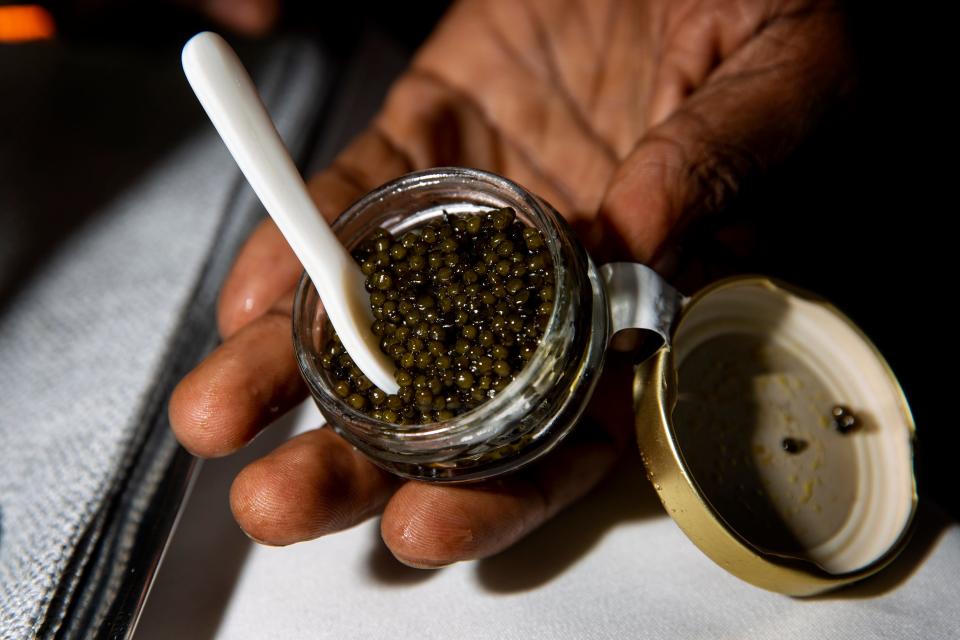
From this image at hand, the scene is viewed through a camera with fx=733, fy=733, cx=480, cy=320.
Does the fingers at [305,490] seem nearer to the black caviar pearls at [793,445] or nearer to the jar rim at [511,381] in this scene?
the jar rim at [511,381]

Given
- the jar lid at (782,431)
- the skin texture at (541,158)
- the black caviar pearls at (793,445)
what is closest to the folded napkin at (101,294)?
the skin texture at (541,158)

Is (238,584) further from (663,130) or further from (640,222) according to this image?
(663,130)

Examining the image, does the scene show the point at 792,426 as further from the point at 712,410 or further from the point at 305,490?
the point at 305,490

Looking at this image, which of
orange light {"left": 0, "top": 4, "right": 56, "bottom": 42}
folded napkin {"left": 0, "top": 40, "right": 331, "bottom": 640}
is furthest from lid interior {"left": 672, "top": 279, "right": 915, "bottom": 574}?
orange light {"left": 0, "top": 4, "right": 56, "bottom": 42}

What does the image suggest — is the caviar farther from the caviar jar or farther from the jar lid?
the jar lid

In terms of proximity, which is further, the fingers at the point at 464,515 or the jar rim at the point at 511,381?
the fingers at the point at 464,515

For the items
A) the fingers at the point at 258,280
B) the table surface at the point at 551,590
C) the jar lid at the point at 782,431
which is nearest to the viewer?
the jar lid at the point at 782,431

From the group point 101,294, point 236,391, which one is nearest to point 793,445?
point 236,391
